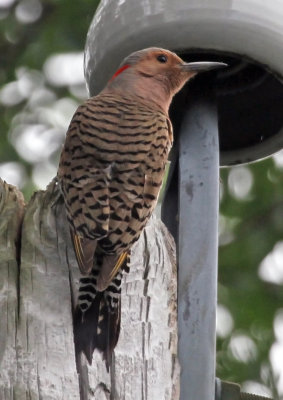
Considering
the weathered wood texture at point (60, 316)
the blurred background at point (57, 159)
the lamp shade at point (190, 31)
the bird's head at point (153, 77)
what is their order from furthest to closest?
the blurred background at point (57, 159), the bird's head at point (153, 77), the lamp shade at point (190, 31), the weathered wood texture at point (60, 316)

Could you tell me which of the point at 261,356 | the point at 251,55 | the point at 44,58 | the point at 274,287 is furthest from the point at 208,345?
the point at 44,58

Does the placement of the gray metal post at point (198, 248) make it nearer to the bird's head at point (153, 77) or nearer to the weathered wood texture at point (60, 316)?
the weathered wood texture at point (60, 316)

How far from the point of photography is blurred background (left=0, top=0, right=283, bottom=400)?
19.5 ft

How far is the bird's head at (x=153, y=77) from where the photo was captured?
13.3 ft

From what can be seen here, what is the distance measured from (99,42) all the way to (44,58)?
125 inches

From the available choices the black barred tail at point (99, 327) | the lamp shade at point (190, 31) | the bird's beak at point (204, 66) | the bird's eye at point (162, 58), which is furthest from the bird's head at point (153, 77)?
the black barred tail at point (99, 327)

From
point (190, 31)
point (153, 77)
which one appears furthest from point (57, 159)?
point (190, 31)

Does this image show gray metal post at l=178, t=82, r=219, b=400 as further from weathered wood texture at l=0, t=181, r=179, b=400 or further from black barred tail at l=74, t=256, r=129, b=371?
black barred tail at l=74, t=256, r=129, b=371

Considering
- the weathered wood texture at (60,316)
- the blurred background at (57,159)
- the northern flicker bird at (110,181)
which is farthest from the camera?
the blurred background at (57,159)

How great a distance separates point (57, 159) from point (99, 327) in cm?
343

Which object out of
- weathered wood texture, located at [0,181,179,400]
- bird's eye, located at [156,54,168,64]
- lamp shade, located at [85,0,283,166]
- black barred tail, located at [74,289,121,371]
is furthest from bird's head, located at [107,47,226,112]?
black barred tail, located at [74,289,121,371]

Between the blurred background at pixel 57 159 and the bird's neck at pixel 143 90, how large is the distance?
153cm

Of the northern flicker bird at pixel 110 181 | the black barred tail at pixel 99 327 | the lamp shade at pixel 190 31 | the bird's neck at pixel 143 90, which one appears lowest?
the black barred tail at pixel 99 327

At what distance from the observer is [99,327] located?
2.87 m
